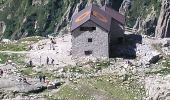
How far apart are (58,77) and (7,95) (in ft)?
29.6

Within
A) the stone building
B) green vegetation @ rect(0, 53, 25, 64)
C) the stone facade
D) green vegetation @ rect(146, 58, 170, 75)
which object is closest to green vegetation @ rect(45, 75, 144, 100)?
green vegetation @ rect(146, 58, 170, 75)

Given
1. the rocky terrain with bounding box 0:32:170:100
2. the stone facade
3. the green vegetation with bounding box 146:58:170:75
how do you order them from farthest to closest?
the stone facade
the green vegetation with bounding box 146:58:170:75
the rocky terrain with bounding box 0:32:170:100

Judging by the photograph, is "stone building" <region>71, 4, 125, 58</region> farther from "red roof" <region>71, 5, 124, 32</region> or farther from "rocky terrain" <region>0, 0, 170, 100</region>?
"rocky terrain" <region>0, 0, 170, 100</region>

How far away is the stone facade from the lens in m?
82.6

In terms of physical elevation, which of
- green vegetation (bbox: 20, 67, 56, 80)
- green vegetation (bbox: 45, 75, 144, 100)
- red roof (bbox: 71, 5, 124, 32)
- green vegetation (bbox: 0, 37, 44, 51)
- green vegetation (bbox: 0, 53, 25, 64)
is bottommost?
green vegetation (bbox: 45, 75, 144, 100)

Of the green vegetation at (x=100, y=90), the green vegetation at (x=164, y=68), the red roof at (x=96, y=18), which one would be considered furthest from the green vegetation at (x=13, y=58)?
the green vegetation at (x=164, y=68)

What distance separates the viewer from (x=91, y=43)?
8338 centimetres

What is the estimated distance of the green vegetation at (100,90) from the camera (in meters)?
67.5

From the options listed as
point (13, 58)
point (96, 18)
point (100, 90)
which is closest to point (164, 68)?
point (100, 90)

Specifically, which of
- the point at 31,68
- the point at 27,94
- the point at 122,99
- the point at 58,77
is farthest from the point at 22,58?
the point at 122,99

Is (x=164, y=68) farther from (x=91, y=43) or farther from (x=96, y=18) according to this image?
(x=96, y=18)

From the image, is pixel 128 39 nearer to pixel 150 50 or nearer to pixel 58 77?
pixel 150 50

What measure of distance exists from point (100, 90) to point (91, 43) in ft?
49.2

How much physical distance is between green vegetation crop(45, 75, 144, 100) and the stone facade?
396 inches
